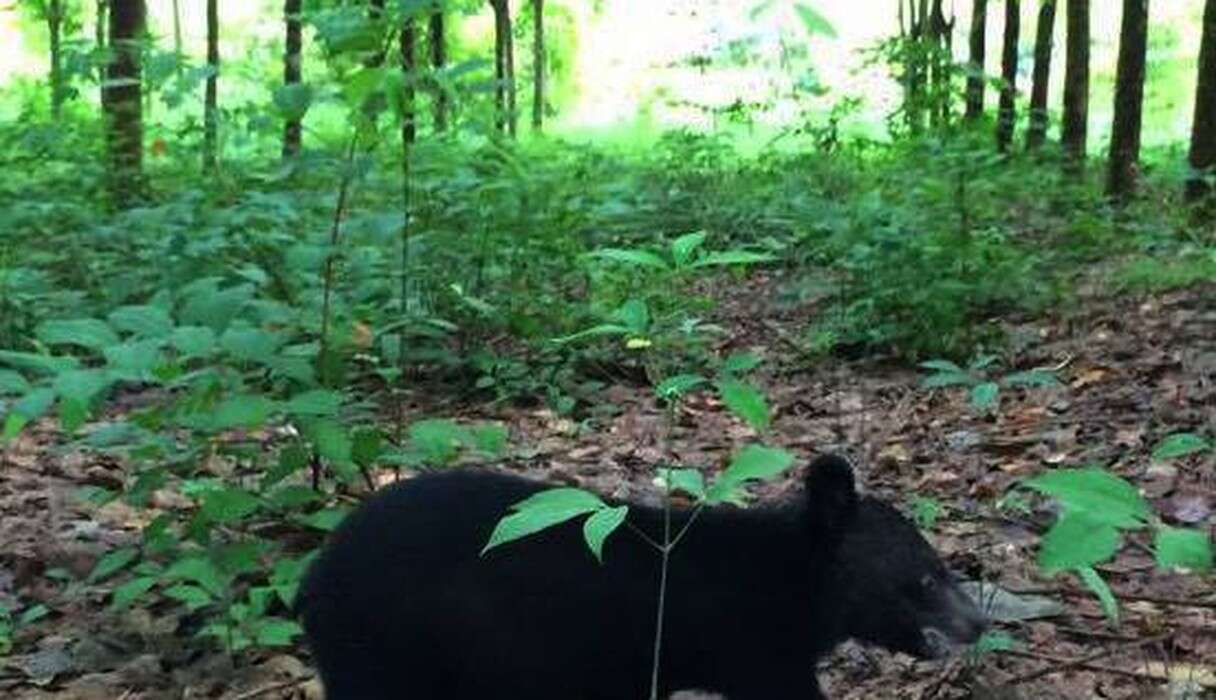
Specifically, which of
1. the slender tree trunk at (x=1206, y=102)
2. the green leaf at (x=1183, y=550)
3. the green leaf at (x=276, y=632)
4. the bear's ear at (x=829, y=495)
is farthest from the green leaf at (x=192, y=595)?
the slender tree trunk at (x=1206, y=102)

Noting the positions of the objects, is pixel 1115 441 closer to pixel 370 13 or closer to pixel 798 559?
pixel 798 559

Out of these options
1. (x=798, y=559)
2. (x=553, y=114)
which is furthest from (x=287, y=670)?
(x=553, y=114)

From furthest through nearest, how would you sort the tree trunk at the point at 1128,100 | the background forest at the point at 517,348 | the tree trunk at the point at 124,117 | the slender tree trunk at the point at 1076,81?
the slender tree trunk at the point at 1076,81, the tree trunk at the point at 1128,100, the tree trunk at the point at 124,117, the background forest at the point at 517,348

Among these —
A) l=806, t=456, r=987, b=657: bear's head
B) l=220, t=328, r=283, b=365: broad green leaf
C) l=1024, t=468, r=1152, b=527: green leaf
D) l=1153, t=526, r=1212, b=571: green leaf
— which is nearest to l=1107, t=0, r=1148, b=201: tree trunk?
l=806, t=456, r=987, b=657: bear's head

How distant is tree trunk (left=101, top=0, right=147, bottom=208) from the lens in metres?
11.1

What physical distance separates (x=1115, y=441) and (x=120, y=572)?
14.0ft

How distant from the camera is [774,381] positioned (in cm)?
864

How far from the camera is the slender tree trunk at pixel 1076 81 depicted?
56.2 feet

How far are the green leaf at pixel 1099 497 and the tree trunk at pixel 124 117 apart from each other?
30.3ft

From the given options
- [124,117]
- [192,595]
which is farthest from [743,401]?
[124,117]

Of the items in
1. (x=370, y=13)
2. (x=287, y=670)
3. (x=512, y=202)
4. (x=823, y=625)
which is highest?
(x=370, y=13)

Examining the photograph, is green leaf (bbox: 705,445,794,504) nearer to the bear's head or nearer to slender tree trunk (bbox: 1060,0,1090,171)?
the bear's head

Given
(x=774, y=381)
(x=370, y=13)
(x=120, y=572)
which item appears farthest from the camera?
(x=774, y=381)

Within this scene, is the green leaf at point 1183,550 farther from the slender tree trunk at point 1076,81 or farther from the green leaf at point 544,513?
the slender tree trunk at point 1076,81
